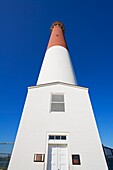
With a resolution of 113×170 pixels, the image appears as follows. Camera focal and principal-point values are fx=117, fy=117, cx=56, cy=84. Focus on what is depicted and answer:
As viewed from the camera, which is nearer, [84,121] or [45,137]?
[45,137]

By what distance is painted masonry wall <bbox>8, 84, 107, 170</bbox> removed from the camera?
15.5ft

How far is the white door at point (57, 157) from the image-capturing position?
4922 mm

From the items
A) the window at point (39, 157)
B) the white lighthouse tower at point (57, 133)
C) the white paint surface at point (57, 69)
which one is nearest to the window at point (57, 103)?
the white lighthouse tower at point (57, 133)

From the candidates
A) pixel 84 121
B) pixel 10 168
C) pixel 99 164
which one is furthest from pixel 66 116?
pixel 10 168

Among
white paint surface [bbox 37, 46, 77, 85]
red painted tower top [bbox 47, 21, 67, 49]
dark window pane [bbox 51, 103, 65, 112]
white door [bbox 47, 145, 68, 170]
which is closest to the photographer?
white door [bbox 47, 145, 68, 170]

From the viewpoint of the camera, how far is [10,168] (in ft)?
14.9

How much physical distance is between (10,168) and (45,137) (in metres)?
1.73

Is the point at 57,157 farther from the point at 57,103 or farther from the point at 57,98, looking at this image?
the point at 57,98

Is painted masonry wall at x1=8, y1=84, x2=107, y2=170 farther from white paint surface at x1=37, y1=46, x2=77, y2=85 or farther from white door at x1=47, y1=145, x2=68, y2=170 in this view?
white paint surface at x1=37, y1=46, x2=77, y2=85

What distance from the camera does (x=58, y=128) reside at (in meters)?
5.59

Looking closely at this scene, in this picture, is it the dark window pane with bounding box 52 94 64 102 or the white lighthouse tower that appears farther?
the dark window pane with bounding box 52 94 64 102

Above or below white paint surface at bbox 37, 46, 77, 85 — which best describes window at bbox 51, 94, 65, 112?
below

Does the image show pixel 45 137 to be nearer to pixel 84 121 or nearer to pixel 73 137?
pixel 73 137

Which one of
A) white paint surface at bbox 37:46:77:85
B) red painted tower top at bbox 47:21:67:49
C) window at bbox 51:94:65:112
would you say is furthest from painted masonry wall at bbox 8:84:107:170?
red painted tower top at bbox 47:21:67:49
